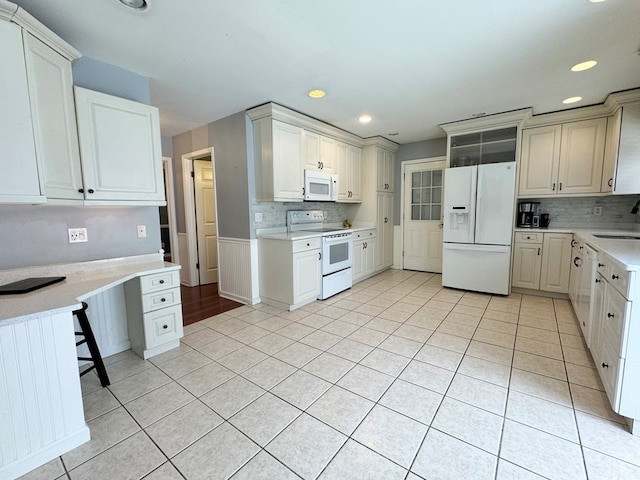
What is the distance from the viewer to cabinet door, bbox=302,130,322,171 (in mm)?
3770

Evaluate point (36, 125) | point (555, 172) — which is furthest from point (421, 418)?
point (555, 172)

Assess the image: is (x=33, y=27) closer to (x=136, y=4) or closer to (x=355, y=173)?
(x=136, y=4)

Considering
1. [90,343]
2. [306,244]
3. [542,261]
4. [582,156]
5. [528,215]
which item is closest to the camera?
Answer: [90,343]

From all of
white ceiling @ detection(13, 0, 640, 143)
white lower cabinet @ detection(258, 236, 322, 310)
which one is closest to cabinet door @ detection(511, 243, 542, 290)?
white ceiling @ detection(13, 0, 640, 143)

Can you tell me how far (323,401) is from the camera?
182 cm

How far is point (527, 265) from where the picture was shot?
3.83 meters

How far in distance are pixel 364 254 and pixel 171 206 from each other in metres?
3.24

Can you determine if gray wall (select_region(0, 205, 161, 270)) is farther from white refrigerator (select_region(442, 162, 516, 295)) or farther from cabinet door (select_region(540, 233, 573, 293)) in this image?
cabinet door (select_region(540, 233, 573, 293))

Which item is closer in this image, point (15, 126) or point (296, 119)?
point (15, 126)

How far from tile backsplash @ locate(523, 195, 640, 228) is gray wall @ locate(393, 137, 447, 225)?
5.64ft

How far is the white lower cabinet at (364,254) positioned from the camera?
14.8ft

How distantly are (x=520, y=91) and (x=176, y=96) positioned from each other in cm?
368

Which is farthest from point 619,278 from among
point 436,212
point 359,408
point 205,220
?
point 205,220

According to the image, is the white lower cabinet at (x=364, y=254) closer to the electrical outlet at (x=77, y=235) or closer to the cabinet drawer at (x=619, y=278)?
the cabinet drawer at (x=619, y=278)
